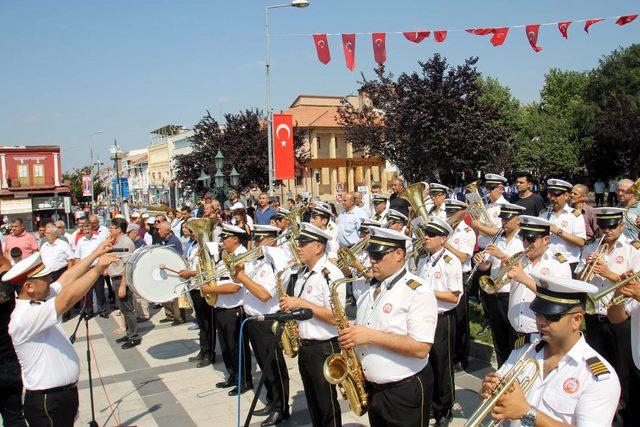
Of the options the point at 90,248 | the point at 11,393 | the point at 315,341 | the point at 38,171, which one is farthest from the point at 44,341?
the point at 38,171

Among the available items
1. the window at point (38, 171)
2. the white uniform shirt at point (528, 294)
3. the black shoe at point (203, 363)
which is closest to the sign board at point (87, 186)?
the window at point (38, 171)

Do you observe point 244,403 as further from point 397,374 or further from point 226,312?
Answer: point 397,374

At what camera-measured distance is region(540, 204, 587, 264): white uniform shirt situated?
7.47 meters

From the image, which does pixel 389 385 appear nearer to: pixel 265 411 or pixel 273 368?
pixel 273 368

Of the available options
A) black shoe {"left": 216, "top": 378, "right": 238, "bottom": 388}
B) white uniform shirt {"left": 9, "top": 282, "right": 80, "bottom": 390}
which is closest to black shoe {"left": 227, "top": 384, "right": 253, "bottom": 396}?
black shoe {"left": 216, "top": 378, "right": 238, "bottom": 388}

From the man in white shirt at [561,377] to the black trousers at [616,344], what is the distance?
3076 millimetres

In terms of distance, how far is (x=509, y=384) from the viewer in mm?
2676

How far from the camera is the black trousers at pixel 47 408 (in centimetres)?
448

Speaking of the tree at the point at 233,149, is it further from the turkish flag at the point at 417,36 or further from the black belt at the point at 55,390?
the black belt at the point at 55,390

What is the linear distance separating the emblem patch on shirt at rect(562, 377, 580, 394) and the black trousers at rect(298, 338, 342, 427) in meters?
2.59

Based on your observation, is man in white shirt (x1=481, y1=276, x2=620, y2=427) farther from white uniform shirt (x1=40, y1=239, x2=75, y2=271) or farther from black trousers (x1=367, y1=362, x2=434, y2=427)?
white uniform shirt (x1=40, y1=239, x2=75, y2=271)

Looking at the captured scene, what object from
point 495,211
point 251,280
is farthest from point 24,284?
point 495,211

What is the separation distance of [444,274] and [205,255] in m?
3.27

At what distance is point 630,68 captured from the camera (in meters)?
47.6
